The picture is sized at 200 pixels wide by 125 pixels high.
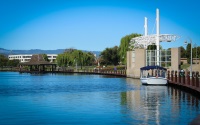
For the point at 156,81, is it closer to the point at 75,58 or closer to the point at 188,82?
the point at 188,82

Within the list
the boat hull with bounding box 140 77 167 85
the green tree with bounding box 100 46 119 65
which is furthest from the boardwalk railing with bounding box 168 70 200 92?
the green tree with bounding box 100 46 119 65

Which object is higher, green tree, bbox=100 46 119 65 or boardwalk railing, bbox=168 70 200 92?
green tree, bbox=100 46 119 65

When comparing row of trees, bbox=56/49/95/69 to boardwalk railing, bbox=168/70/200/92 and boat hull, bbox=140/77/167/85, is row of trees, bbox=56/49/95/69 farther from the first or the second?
boat hull, bbox=140/77/167/85

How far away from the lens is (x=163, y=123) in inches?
894

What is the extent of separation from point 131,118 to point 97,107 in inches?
262

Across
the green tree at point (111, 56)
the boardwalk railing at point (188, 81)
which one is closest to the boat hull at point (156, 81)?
the boardwalk railing at point (188, 81)

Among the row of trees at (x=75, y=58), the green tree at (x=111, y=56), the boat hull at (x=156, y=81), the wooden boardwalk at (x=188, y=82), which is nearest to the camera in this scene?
the wooden boardwalk at (x=188, y=82)

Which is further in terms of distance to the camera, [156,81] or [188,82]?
[156,81]

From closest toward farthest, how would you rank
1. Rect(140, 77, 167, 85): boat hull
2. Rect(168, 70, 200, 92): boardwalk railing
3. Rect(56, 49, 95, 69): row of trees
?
1. Rect(168, 70, 200, 92): boardwalk railing
2. Rect(140, 77, 167, 85): boat hull
3. Rect(56, 49, 95, 69): row of trees

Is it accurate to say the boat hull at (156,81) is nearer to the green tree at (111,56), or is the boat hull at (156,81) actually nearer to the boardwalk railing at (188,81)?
the boardwalk railing at (188,81)

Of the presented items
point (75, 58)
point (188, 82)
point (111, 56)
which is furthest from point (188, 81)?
point (111, 56)

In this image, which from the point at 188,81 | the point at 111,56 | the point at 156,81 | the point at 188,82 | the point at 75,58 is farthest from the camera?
the point at 111,56

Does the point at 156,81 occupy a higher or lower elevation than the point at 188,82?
lower

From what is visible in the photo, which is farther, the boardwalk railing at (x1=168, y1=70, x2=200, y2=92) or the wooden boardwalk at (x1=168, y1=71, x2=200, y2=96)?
the boardwalk railing at (x1=168, y1=70, x2=200, y2=92)
